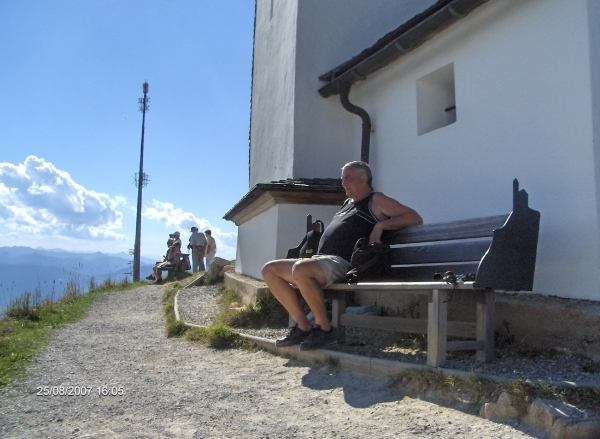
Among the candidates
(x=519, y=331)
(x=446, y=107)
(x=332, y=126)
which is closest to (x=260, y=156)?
(x=332, y=126)

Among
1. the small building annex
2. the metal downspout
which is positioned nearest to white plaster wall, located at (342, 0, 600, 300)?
the small building annex

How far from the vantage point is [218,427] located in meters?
3.27

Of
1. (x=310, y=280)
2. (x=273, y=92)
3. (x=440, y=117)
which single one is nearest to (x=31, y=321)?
(x=273, y=92)

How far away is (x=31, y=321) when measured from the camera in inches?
326

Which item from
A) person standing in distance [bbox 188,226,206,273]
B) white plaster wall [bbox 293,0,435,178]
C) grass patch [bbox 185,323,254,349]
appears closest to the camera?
grass patch [bbox 185,323,254,349]

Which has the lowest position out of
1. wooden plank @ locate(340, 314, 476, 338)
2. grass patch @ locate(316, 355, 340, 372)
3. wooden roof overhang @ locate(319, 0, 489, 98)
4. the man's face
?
grass patch @ locate(316, 355, 340, 372)

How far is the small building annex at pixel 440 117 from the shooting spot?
4234 millimetres

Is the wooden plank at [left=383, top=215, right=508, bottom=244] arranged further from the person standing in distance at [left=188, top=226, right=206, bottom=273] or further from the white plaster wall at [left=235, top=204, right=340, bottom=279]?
the person standing in distance at [left=188, top=226, right=206, bottom=273]

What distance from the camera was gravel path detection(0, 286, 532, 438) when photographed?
310 centimetres

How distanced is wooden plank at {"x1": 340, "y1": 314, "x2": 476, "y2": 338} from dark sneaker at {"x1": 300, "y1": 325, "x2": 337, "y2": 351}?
22cm

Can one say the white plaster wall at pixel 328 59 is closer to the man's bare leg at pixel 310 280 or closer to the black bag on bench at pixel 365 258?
the black bag on bench at pixel 365 258

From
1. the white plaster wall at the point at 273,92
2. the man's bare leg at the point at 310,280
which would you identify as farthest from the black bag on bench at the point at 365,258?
the white plaster wall at the point at 273,92

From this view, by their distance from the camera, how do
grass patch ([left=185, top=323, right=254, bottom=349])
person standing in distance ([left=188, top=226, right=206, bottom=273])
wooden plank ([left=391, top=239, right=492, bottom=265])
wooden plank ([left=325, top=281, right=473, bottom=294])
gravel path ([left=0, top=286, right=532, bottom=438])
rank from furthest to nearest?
person standing in distance ([left=188, top=226, right=206, bottom=273]), grass patch ([left=185, top=323, right=254, bottom=349]), wooden plank ([left=391, top=239, right=492, bottom=265]), wooden plank ([left=325, top=281, right=473, bottom=294]), gravel path ([left=0, top=286, right=532, bottom=438])

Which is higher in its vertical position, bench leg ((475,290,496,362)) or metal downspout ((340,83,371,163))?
metal downspout ((340,83,371,163))
